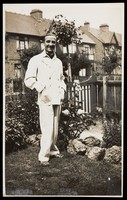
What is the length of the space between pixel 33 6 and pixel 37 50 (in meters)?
0.32

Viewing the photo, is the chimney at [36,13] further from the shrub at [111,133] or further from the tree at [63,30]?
the shrub at [111,133]

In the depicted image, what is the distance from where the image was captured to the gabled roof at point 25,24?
243 centimetres

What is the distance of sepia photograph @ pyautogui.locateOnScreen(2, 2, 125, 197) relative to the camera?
2.41 meters

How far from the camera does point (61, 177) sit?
7.93 feet

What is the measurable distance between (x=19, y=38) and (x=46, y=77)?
0.35 meters

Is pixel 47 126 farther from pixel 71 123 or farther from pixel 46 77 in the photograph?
pixel 46 77

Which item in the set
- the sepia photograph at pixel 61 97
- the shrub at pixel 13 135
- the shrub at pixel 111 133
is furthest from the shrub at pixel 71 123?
the shrub at pixel 13 135

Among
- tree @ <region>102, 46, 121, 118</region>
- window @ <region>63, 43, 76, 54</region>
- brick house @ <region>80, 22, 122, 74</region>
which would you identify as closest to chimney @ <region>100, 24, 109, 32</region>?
brick house @ <region>80, 22, 122, 74</region>

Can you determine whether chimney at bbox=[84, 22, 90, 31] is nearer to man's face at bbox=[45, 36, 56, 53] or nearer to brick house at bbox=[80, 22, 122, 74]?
brick house at bbox=[80, 22, 122, 74]

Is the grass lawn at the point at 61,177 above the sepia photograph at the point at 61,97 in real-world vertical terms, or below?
below

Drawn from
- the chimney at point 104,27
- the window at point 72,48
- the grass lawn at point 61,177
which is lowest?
the grass lawn at point 61,177

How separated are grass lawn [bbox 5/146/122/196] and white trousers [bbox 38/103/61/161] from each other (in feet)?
0.20

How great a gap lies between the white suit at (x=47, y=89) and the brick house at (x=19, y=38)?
0.25 ft

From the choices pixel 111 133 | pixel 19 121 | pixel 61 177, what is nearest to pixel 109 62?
pixel 111 133
